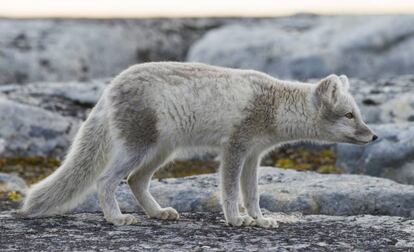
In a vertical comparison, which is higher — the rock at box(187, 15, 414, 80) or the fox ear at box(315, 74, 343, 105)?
the rock at box(187, 15, 414, 80)

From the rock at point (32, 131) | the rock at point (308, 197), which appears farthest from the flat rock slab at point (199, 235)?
the rock at point (32, 131)

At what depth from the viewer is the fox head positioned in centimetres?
830

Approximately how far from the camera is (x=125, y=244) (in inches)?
275

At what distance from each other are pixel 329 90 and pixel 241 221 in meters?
1.42

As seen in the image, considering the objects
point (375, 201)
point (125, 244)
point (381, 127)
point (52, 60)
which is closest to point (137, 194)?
point (125, 244)

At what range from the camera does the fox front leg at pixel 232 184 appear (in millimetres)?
7980

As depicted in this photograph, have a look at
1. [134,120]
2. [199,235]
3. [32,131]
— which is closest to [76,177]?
[134,120]

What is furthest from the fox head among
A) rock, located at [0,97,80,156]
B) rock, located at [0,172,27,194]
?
rock, located at [0,97,80,156]

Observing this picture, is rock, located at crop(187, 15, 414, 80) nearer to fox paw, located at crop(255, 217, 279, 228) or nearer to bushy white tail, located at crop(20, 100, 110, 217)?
fox paw, located at crop(255, 217, 279, 228)

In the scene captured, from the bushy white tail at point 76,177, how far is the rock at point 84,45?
10.3m

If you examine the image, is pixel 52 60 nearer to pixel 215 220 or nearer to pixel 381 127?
pixel 381 127

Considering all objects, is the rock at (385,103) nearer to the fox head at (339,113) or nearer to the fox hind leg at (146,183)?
the fox head at (339,113)

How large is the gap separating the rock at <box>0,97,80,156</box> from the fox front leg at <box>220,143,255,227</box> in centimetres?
590

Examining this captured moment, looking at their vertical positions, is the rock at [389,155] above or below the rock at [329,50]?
below
